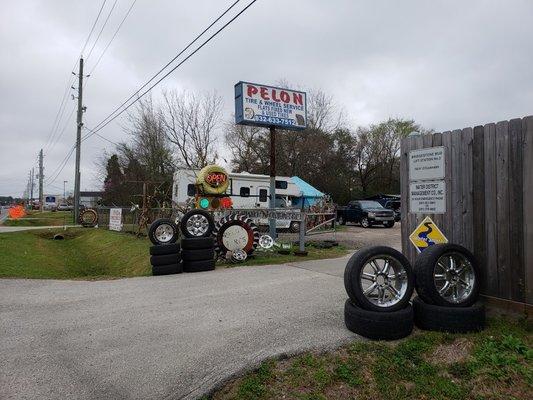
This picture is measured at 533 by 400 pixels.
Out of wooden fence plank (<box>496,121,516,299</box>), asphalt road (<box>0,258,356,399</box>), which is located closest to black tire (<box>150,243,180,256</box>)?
asphalt road (<box>0,258,356,399</box>)

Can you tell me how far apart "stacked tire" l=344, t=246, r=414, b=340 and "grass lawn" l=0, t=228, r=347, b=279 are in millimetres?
5721

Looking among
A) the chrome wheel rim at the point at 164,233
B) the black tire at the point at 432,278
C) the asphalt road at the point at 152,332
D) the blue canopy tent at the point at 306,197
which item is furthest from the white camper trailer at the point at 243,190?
the black tire at the point at 432,278

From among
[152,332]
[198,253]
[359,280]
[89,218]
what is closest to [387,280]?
[359,280]

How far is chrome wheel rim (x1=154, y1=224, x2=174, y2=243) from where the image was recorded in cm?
1043

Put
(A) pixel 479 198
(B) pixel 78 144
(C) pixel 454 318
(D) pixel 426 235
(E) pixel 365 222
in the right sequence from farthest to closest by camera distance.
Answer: (B) pixel 78 144, (E) pixel 365 222, (D) pixel 426 235, (A) pixel 479 198, (C) pixel 454 318

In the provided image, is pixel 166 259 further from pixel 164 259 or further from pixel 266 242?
pixel 266 242

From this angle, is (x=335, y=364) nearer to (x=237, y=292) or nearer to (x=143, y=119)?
(x=237, y=292)

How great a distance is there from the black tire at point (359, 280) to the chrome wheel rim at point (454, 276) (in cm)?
42

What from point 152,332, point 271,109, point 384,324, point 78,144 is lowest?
point 152,332

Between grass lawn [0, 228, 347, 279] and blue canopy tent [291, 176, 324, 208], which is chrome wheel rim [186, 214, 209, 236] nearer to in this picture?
grass lawn [0, 228, 347, 279]

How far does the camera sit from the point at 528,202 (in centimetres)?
450

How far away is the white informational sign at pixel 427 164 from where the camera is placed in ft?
17.9

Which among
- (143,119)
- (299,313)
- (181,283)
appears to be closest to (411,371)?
(299,313)

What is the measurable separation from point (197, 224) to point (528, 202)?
7.51m
